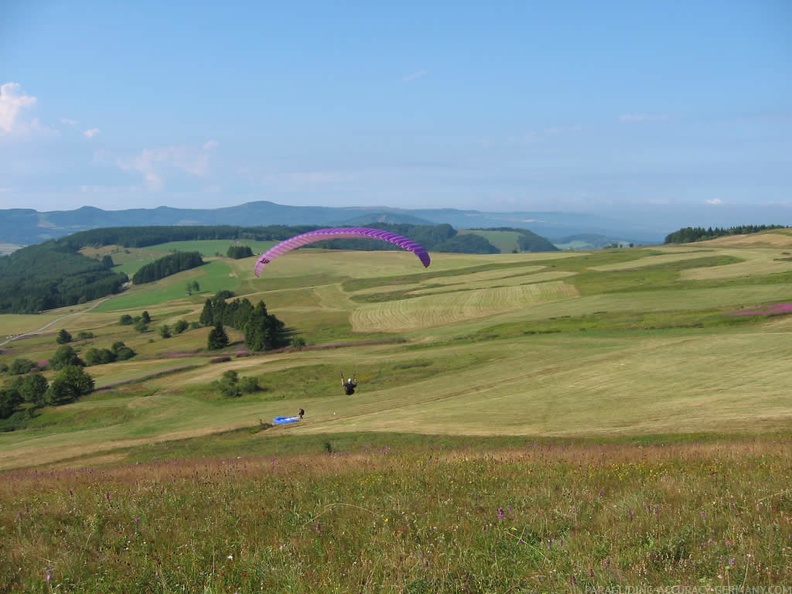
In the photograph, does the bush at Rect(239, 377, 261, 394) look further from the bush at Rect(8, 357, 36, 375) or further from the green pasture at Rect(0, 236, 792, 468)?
the bush at Rect(8, 357, 36, 375)

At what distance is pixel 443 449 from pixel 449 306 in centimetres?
6361

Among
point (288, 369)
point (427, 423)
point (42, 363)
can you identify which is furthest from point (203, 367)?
point (427, 423)

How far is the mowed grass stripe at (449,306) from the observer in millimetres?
72812

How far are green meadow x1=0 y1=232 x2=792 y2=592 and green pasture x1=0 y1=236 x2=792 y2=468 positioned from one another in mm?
308

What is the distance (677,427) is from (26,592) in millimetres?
25392

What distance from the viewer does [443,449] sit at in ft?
51.8

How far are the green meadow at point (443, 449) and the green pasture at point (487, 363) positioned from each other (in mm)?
308

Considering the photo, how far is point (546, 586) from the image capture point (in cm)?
540

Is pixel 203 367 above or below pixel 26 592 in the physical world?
below

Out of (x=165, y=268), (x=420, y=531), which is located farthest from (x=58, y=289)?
(x=420, y=531)

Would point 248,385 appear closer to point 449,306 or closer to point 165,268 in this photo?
point 449,306

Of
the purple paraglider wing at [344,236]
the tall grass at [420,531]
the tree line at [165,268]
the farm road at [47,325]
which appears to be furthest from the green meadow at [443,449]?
the tree line at [165,268]

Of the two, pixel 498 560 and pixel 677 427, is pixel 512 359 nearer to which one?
pixel 677 427

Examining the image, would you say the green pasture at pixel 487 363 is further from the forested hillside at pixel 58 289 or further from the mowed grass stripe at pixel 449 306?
the forested hillside at pixel 58 289
